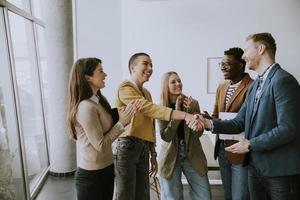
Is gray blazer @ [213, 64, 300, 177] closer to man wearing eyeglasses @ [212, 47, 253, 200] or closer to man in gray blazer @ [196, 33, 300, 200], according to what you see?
man in gray blazer @ [196, 33, 300, 200]

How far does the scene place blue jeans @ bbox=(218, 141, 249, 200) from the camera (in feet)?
8.28

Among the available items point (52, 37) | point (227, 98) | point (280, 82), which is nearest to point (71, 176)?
point (52, 37)

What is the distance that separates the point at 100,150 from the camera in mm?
1935

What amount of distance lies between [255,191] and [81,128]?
4.03ft

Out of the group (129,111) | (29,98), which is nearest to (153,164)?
(129,111)

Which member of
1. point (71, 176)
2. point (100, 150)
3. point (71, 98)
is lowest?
point (71, 176)

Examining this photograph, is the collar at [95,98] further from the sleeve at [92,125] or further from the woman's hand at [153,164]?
the woman's hand at [153,164]

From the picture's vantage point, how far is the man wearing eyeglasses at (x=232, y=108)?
2.53m

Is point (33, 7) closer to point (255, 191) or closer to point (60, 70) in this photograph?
point (60, 70)

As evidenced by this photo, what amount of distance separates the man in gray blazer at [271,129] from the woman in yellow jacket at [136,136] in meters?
0.63

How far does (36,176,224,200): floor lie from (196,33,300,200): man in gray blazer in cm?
199

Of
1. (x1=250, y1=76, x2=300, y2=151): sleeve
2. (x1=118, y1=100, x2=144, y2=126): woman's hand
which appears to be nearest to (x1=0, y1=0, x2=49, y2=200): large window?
(x1=118, y1=100, x2=144, y2=126): woman's hand

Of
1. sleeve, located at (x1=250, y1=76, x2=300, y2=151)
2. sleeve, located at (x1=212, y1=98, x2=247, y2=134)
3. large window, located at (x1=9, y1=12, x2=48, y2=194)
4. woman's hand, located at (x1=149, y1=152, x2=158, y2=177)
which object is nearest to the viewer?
sleeve, located at (x1=250, y1=76, x2=300, y2=151)

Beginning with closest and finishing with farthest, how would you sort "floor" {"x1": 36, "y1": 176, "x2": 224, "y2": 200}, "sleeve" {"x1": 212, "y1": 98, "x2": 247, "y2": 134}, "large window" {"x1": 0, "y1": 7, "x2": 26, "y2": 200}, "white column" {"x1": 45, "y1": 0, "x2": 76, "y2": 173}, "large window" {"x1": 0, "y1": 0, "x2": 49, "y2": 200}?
1. "sleeve" {"x1": 212, "y1": 98, "x2": 247, "y2": 134}
2. "large window" {"x1": 0, "y1": 7, "x2": 26, "y2": 200}
3. "large window" {"x1": 0, "y1": 0, "x2": 49, "y2": 200}
4. "floor" {"x1": 36, "y1": 176, "x2": 224, "y2": 200}
5. "white column" {"x1": 45, "y1": 0, "x2": 76, "y2": 173}
